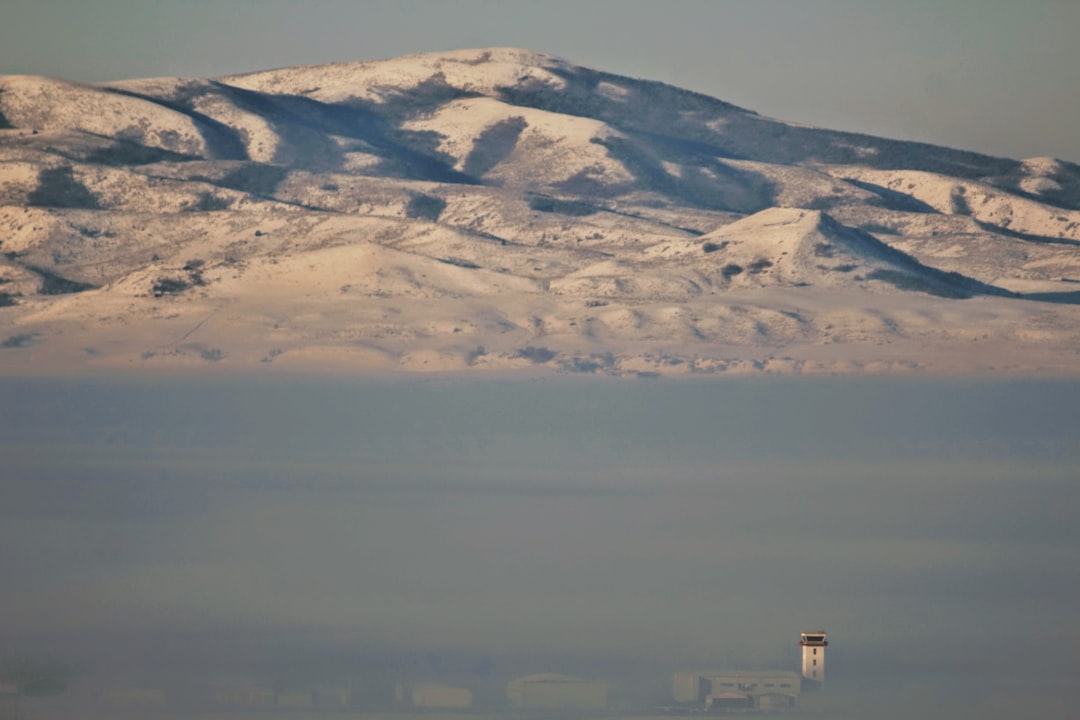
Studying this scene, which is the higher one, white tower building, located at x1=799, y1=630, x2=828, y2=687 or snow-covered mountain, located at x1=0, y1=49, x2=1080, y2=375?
snow-covered mountain, located at x1=0, y1=49, x2=1080, y2=375

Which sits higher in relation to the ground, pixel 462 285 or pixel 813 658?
pixel 462 285

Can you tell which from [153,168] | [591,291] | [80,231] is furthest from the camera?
[153,168]

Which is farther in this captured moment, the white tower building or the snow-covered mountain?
the snow-covered mountain

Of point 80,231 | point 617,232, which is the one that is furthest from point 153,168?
point 617,232

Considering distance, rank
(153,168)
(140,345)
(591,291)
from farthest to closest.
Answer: (153,168) → (591,291) → (140,345)

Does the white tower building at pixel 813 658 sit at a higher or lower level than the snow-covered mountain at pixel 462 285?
lower

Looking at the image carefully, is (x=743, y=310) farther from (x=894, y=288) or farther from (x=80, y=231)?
(x=80, y=231)

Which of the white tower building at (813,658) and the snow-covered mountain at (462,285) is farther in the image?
the snow-covered mountain at (462,285)

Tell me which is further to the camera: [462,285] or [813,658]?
[462,285]
